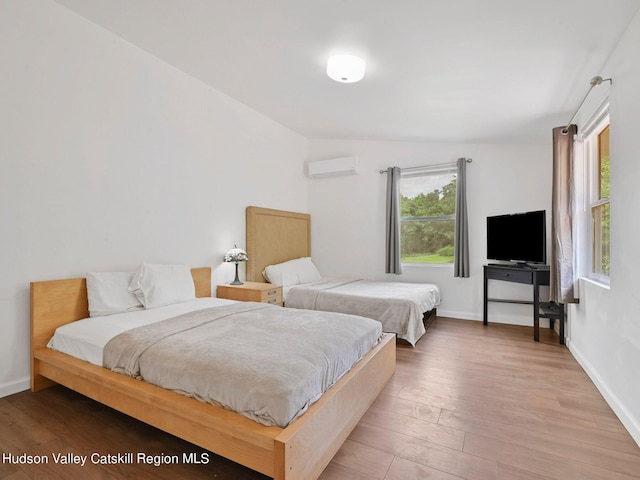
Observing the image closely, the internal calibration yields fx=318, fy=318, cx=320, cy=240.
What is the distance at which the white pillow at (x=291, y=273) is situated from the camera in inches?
162

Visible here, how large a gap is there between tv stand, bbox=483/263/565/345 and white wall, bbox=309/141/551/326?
0.88ft

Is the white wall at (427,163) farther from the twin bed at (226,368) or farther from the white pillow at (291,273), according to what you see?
the twin bed at (226,368)

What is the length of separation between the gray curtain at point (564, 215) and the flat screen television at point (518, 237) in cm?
61

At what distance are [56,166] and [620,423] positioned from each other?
4.10 m

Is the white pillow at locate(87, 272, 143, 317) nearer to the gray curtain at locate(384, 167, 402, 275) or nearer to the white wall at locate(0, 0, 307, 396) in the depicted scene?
the white wall at locate(0, 0, 307, 396)

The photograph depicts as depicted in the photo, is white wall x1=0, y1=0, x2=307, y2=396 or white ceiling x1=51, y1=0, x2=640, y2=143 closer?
white ceiling x1=51, y1=0, x2=640, y2=143

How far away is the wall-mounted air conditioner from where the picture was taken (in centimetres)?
487

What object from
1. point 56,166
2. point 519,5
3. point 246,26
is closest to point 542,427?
point 519,5

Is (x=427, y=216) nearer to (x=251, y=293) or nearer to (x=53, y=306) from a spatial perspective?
(x=251, y=293)

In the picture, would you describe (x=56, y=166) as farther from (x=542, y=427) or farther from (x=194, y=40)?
(x=542, y=427)

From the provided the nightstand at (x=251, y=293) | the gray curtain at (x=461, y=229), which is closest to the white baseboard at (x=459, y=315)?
the gray curtain at (x=461, y=229)

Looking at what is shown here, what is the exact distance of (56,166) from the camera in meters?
2.36

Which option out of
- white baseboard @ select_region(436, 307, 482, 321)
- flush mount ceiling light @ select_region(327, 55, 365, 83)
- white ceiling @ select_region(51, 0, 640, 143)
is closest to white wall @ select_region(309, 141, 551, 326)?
white baseboard @ select_region(436, 307, 482, 321)

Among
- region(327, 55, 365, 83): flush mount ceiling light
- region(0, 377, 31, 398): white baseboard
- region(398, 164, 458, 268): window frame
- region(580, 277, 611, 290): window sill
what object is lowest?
region(0, 377, 31, 398): white baseboard
